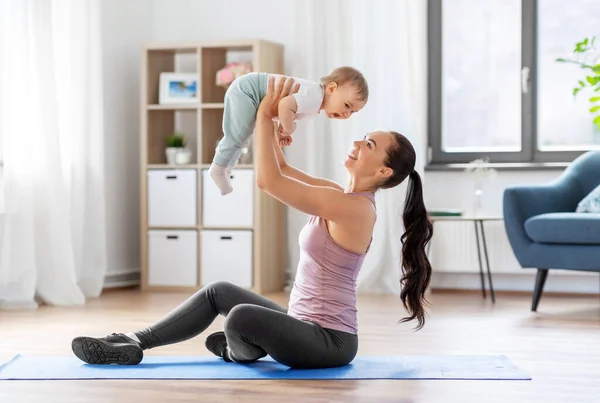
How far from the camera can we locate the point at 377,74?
18.6 ft

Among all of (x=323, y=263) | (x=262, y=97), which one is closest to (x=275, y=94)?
(x=262, y=97)

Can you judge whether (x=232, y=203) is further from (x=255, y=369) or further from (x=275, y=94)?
(x=275, y=94)

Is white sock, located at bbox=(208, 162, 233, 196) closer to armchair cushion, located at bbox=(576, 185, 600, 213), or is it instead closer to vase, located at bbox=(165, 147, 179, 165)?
armchair cushion, located at bbox=(576, 185, 600, 213)

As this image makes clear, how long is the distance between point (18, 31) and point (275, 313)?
9.20 feet

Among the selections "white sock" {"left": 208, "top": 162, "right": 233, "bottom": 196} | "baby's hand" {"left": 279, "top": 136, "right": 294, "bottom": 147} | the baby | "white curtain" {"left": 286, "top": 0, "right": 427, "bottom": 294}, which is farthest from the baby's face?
"white curtain" {"left": 286, "top": 0, "right": 427, "bottom": 294}

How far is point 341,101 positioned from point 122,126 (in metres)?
3.41

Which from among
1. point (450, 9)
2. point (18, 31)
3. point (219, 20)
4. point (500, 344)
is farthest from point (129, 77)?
point (500, 344)

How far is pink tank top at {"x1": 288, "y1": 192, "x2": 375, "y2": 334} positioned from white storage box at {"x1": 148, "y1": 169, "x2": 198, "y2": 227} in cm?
291

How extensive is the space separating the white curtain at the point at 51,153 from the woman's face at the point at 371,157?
8.48 feet

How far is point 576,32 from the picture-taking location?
18.7 feet

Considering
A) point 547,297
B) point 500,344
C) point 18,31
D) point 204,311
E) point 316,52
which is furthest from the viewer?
point 316,52

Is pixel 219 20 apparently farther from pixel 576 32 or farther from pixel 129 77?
pixel 576 32

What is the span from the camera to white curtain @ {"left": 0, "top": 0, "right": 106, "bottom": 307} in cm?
486

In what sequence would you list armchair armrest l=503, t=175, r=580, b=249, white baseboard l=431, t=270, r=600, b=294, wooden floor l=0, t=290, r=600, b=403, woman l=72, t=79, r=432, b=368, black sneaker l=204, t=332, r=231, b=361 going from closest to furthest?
wooden floor l=0, t=290, r=600, b=403, woman l=72, t=79, r=432, b=368, black sneaker l=204, t=332, r=231, b=361, armchair armrest l=503, t=175, r=580, b=249, white baseboard l=431, t=270, r=600, b=294
